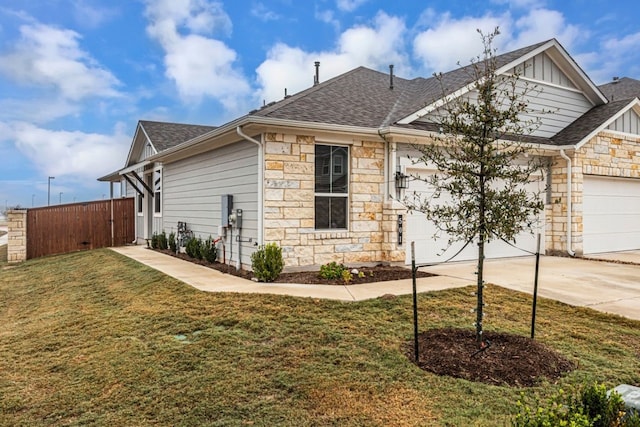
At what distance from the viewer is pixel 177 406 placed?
10.8 feet

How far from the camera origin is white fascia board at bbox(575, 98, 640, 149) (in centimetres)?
1081

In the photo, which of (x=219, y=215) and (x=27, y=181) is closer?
(x=219, y=215)

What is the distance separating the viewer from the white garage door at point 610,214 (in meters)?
11.6

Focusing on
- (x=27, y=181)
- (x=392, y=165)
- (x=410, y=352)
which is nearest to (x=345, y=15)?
(x=392, y=165)

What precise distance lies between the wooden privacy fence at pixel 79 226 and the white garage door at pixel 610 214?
50.6 feet

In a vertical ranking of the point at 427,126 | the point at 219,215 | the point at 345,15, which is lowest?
the point at 219,215

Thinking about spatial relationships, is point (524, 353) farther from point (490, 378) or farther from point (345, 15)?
point (345, 15)

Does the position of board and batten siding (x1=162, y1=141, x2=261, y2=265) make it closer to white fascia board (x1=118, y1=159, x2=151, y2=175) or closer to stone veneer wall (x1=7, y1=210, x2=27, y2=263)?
white fascia board (x1=118, y1=159, x2=151, y2=175)

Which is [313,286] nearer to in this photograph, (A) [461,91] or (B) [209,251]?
(B) [209,251]

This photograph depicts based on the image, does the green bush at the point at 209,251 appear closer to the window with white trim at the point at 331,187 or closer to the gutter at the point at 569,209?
the window with white trim at the point at 331,187

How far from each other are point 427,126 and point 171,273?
6.18m

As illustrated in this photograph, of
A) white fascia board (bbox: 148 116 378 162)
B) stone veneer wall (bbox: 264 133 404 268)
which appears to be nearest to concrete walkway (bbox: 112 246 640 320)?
stone veneer wall (bbox: 264 133 404 268)

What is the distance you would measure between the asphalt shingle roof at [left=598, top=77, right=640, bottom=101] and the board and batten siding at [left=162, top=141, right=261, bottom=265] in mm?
13807

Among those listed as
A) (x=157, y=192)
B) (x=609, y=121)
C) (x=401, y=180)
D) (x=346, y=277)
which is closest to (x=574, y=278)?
(x=401, y=180)
